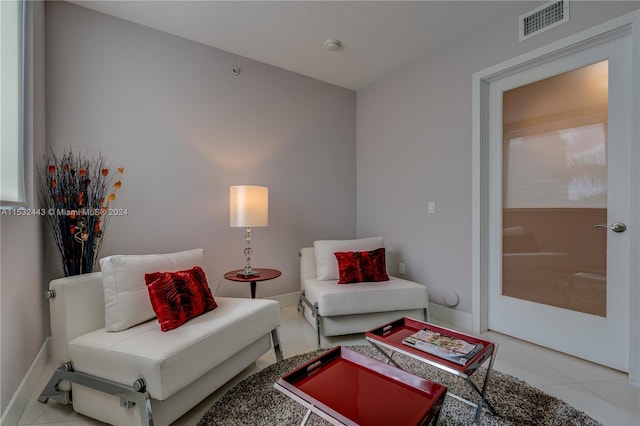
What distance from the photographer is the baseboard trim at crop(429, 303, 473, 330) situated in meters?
2.77

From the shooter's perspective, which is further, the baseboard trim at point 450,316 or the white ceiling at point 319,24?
the baseboard trim at point 450,316

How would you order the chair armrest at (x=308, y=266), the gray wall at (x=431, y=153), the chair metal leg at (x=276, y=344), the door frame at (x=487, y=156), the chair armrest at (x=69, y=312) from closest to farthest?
the chair armrest at (x=69, y=312) → the door frame at (x=487, y=156) → the chair metal leg at (x=276, y=344) → the gray wall at (x=431, y=153) → the chair armrest at (x=308, y=266)

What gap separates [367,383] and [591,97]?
2.45 m

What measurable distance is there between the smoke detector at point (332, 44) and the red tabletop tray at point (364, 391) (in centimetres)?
262

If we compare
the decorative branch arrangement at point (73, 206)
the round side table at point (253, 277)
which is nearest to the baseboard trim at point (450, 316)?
the round side table at point (253, 277)

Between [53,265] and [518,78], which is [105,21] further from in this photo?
[518,78]

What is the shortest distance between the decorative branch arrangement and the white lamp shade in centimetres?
88

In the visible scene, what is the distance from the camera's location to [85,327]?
1.68 m

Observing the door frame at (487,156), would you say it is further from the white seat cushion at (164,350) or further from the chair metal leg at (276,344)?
the white seat cushion at (164,350)

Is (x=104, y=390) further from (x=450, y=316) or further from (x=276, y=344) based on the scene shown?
(x=450, y=316)

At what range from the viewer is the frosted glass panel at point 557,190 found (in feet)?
6.98

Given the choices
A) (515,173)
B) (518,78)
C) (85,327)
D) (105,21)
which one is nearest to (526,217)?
(515,173)

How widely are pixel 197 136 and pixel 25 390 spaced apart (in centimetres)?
213

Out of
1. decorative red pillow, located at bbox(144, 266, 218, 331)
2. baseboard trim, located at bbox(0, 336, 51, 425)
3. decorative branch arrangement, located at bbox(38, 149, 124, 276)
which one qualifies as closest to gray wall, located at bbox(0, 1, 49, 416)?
baseboard trim, located at bbox(0, 336, 51, 425)
